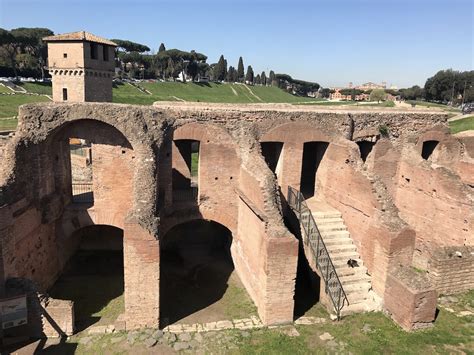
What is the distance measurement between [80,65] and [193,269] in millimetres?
18900

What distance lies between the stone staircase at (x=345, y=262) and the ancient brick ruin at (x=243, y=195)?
0.06 metres

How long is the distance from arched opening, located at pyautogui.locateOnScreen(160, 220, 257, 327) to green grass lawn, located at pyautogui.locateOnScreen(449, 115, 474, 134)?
16.1 metres

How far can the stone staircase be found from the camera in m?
10.5

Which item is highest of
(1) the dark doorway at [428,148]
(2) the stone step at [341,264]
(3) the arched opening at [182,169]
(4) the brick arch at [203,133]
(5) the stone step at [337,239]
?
(4) the brick arch at [203,133]

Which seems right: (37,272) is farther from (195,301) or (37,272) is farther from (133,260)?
(195,301)

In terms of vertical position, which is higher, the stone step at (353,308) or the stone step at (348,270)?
the stone step at (348,270)

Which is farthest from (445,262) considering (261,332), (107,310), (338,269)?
(107,310)

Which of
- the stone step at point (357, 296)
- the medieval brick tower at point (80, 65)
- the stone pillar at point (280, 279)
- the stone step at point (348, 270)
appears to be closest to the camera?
the stone pillar at point (280, 279)

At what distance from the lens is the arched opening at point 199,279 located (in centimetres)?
1038

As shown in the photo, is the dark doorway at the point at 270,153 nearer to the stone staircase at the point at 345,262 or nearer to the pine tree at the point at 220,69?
the stone staircase at the point at 345,262

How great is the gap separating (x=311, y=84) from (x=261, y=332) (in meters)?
135

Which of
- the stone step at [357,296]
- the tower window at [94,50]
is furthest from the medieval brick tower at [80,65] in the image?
the stone step at [357,296]

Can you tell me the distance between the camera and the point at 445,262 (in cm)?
1093

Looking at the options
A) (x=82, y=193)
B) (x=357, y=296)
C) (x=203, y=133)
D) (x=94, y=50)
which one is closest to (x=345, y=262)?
(x=357, y=296)
